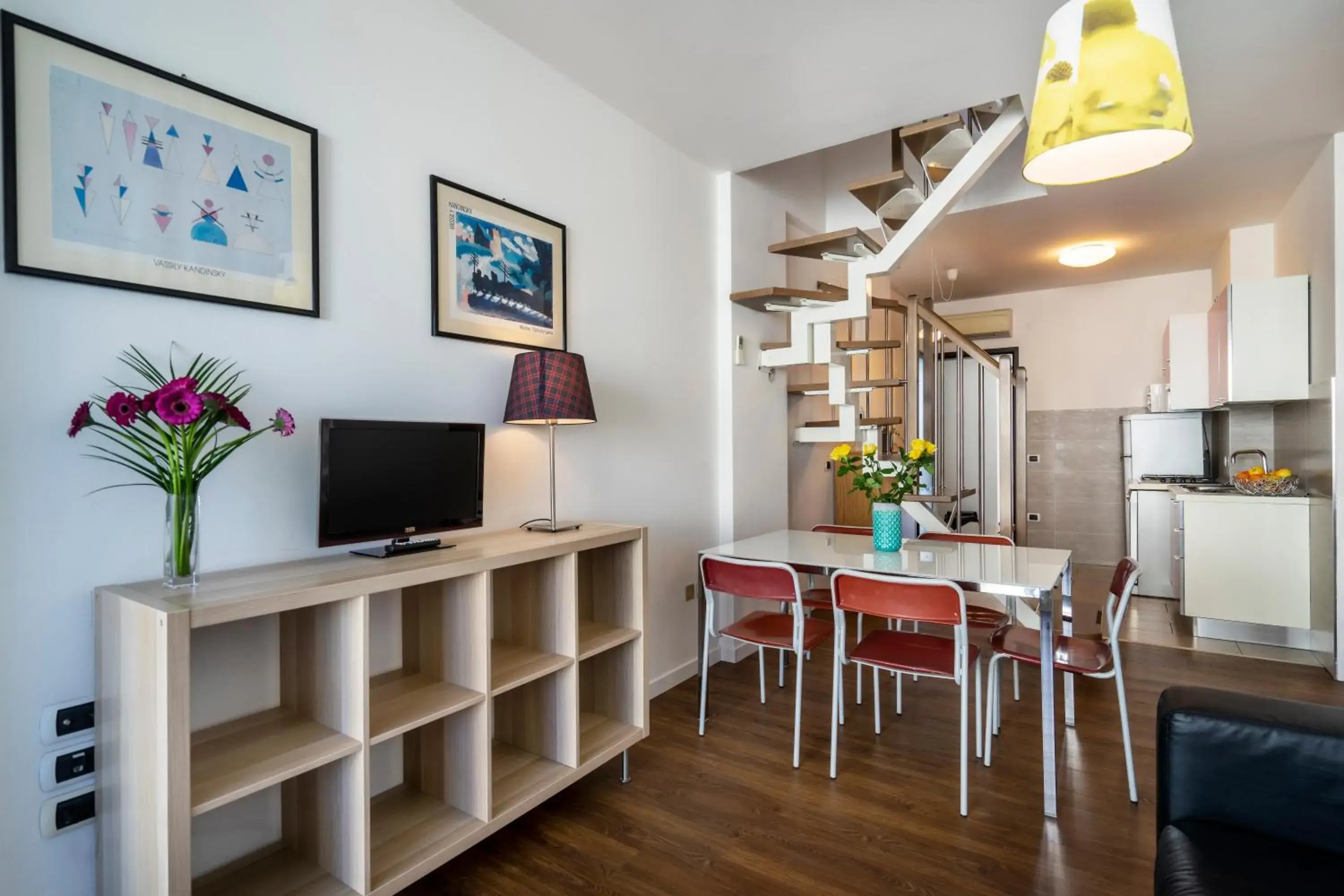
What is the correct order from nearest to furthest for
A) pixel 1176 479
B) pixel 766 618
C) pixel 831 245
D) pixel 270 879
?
pixel 270 879, pixel 766 618, pixel 831 245, pixel 1176 479

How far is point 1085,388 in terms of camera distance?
6652 millimetres

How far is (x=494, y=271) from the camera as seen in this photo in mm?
2562

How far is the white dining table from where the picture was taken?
229 cm

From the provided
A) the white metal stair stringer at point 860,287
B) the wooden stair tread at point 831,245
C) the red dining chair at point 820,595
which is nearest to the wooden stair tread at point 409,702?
the red dining chair at point 820,595

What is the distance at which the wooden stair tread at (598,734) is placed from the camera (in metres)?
2.39

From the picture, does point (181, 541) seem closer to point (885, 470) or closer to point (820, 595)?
point (885, 470)

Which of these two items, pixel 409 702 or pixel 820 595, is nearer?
pixel 409 702

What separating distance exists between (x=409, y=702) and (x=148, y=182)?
152cm

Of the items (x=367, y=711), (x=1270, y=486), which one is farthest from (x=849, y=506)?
(x=367, y=711)

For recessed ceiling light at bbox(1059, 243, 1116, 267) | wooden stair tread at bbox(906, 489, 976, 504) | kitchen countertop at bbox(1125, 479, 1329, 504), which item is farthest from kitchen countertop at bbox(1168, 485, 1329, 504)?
recessed ceiling light at bbox(1059, 243, 1116, 267)

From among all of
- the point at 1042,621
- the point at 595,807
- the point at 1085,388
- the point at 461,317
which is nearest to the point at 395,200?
the point at 461,317

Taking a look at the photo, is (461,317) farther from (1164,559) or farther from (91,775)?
(1164,559)

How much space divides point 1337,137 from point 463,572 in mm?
4794

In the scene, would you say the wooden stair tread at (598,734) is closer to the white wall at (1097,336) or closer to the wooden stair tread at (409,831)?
the wooden stair tread at (409,831)
